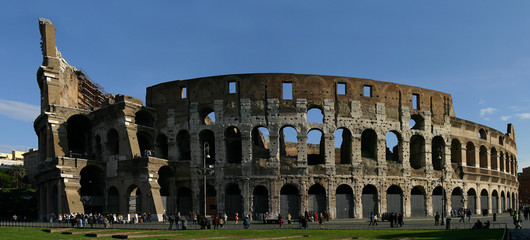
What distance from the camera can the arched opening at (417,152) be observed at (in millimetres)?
50844

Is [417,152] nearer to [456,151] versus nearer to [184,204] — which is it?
[456,151]

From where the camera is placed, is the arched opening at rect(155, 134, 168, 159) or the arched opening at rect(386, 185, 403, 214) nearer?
the arched opening at rect(386, 185, 403, 214)

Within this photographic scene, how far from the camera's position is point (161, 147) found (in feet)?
166

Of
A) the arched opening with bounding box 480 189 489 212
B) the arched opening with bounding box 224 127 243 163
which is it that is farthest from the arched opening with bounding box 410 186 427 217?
the arched opening with bounding box 224 127 243 163

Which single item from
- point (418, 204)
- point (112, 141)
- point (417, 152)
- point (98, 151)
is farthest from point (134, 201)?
point (417, 152)

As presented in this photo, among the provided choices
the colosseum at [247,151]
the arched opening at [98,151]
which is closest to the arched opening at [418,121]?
the colosseum at [247,151]

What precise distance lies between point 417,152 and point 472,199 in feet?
27.2

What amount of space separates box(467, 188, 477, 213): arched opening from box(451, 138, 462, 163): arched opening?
3364 mm

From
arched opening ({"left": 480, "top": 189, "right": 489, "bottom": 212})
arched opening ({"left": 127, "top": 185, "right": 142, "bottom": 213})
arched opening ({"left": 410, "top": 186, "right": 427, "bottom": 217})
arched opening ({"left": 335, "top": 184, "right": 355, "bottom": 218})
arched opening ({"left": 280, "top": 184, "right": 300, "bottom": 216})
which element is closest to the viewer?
arched opening ({"left": 127, "top": 185, "right": 142, "bottom": 213})

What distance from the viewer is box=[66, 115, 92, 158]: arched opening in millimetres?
53844

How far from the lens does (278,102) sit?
46.4 metres

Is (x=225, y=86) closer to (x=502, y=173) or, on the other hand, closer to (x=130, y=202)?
(x=130, y=202)

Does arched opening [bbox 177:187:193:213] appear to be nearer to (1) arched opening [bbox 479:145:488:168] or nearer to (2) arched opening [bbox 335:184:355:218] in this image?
(2) arched opening [bbox 335:184:355:218]

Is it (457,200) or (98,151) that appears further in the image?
(457,200)
